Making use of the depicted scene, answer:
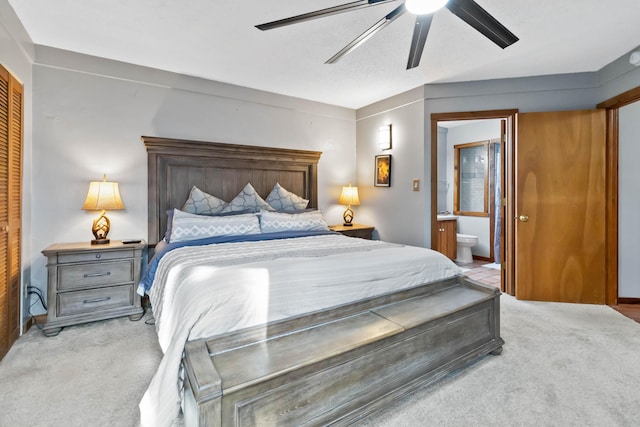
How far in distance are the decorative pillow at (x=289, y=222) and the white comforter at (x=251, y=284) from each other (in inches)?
27.1

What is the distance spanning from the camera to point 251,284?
1687mm

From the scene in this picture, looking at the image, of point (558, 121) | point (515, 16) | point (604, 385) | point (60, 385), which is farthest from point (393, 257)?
point (558, 121)

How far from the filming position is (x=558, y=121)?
346 centimetres

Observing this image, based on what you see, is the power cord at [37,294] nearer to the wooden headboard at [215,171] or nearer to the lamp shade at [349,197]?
the wooden headboard at [215,171]

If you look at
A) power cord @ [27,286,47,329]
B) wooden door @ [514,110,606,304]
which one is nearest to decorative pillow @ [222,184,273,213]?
power cord @ [27,286,47,329]

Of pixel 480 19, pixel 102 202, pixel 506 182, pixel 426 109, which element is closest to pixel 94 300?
pixel 102 202

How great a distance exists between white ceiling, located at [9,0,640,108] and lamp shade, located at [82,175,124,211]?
1.28m

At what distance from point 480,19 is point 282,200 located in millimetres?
2757

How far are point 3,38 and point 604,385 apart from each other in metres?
4.63

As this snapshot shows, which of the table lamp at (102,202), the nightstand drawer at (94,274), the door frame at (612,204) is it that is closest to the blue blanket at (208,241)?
the nightstand drawer at (94,274)

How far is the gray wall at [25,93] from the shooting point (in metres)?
2.38

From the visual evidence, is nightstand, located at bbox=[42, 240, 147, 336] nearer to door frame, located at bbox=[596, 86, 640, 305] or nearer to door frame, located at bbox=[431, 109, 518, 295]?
door frame, located at bbox=[431, 109, 518, 295]

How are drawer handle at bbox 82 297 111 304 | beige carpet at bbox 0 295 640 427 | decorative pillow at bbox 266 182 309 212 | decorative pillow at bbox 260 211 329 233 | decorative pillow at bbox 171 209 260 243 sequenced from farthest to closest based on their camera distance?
decorative pillow at bbox 266 182 309 212, decorative pillow at bbox 260 211 329 233, decorative pillow at bbox 171 209 260 243, drawer handle at bbox 82 297 111 304, beige carpet at bbox 0 295 640 427

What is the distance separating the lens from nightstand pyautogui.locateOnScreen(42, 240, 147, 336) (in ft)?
8.69
